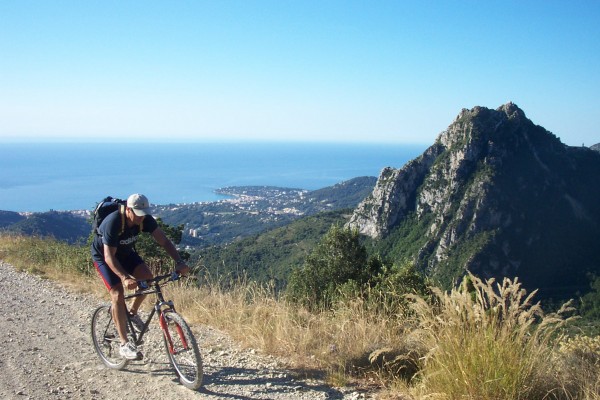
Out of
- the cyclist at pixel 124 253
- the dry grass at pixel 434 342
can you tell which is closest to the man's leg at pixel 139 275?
the cyclist at pixel 124 253

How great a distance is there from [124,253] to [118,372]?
117 cm

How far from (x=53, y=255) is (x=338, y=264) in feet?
26.9

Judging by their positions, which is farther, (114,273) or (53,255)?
(53,255)

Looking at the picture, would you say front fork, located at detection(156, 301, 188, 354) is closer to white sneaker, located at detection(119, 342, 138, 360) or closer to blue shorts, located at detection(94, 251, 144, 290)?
white sneaker, located at detection(119, 342, 138, 360)

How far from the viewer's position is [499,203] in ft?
240

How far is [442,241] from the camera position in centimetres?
6825

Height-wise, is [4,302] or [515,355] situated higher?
[515,355]

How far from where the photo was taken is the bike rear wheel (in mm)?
4585

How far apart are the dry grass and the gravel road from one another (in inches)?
10.5

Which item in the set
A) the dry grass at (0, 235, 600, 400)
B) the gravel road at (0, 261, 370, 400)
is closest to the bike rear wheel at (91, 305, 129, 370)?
the gravel road at (0, 261, 370, 400)

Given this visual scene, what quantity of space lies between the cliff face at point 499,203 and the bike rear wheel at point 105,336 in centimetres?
5909

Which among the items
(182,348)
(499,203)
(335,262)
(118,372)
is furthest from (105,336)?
(499,203)

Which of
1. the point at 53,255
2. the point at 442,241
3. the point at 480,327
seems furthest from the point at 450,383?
the point at 442,241

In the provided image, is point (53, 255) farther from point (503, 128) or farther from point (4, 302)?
point (503, 128)
